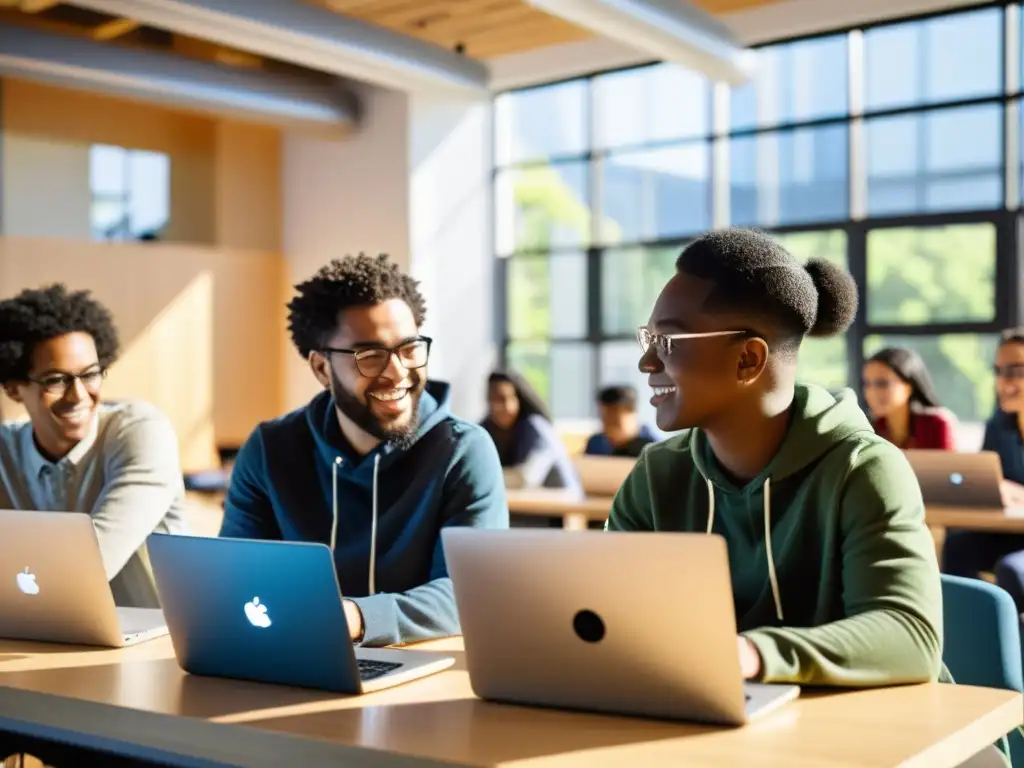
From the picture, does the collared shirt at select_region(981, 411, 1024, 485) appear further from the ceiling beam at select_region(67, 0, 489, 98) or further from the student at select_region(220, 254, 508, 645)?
the ceiling beam at select_region(67, 0, 489, 98)

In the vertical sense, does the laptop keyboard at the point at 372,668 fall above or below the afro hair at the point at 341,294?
below

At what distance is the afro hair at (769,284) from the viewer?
1.90 meters

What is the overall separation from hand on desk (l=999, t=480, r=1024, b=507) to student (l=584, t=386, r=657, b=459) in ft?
7.35

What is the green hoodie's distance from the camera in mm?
1641

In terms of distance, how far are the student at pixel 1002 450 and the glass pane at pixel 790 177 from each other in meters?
3.09

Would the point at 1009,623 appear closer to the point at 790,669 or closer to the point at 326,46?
the point at 790,669

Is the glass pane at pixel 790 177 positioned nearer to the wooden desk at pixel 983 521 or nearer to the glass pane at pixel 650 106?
the glass pane at pixel 650 106

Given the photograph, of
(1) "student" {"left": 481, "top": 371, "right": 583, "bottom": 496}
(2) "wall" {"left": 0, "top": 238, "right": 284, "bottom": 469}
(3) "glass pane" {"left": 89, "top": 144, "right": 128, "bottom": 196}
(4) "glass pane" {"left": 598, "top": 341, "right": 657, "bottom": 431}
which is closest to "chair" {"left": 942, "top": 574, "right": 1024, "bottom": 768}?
(1) "student" {"left": 481, "top": 371, "right": 583, "bottom": 496}

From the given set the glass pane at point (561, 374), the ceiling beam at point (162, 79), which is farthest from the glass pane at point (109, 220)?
the glass pane at point (561, 374)

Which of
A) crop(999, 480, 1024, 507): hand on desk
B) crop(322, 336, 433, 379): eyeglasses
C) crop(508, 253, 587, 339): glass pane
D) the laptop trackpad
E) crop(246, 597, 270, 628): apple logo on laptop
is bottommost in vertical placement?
crop(999, 480, 1024, 507): hand on desk

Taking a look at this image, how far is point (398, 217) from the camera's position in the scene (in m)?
9.27

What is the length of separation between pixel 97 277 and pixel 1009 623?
327 inches

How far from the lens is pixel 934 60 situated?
24.7 ft

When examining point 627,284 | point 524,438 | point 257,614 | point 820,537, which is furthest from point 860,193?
point 257,614
